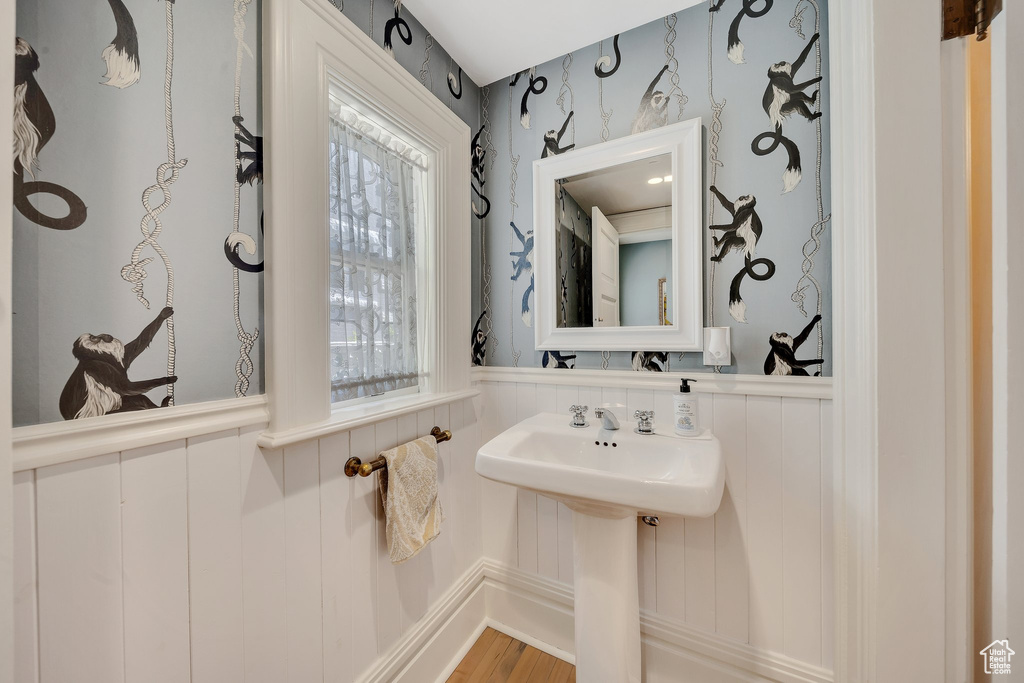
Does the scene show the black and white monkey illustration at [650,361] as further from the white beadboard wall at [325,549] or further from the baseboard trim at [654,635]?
the baseboard trim at [654,635]

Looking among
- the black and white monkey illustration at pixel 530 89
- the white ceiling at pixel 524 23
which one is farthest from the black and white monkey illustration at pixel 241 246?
the black and white monkey illustration at pixel 530 89

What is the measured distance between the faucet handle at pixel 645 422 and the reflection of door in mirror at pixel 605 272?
1.06 ft

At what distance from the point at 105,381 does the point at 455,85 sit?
4.71ft

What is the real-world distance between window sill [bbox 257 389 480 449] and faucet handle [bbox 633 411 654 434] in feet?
2.03

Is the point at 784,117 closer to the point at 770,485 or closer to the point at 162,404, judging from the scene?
the point at 770,485

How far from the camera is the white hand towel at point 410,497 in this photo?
105 centimetres

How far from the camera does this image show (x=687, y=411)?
44.7 inches

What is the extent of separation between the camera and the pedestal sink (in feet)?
2.96

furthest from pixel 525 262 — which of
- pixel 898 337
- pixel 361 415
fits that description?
pixel 898 337

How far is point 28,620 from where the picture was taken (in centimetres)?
53

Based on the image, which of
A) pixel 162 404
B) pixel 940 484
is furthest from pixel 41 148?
pixel 940 484

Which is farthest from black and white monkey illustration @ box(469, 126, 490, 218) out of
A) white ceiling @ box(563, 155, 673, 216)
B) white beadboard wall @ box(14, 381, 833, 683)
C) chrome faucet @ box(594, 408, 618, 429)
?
chrome faucet @ box(594, 408, 618, 429)

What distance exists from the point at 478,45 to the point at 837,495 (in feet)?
6.07

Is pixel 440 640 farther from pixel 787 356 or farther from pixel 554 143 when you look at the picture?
pixel 554 143
